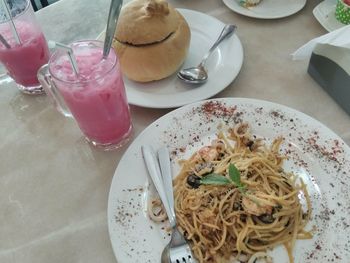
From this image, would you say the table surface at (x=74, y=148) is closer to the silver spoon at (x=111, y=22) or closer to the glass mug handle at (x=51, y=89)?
the glass mug handle at (x=51, y=89)

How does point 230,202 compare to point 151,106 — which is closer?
point 230,202

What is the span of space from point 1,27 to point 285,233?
2.62ft

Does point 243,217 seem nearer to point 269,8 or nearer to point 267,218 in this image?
point 267,218

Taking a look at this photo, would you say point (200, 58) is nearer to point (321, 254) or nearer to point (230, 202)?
point (230, 202)

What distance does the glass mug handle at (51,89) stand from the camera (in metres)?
0.89

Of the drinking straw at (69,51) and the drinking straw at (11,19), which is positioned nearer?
the drinking straw at (69,51)

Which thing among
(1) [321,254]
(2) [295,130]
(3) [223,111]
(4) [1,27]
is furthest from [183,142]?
(4) [1,27]

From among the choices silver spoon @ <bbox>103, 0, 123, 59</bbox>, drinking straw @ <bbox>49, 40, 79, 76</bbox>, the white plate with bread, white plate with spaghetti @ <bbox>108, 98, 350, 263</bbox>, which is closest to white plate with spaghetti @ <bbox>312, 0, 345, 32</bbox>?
the white plate with bread

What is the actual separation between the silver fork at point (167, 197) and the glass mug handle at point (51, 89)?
9.4 inches

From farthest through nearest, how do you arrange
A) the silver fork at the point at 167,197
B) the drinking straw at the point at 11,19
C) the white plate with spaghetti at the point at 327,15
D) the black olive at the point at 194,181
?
the white plate with spaghetti at the point at 327,15
the drinking straw at the point at 11,19
the black olive at the point at 194,181
the silver fork at the point at 167,197

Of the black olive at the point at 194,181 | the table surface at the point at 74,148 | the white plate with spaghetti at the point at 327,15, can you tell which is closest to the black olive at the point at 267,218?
the black olive at the point at 194,181

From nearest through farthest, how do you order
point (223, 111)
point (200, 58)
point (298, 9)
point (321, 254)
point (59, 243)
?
point (321, 254), point (59, 243), point (223, 111), point (200, 58), point (298, 9)

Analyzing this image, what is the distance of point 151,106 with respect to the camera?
3.17 ft

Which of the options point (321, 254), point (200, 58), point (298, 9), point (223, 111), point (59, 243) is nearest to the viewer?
point (321, 254)
